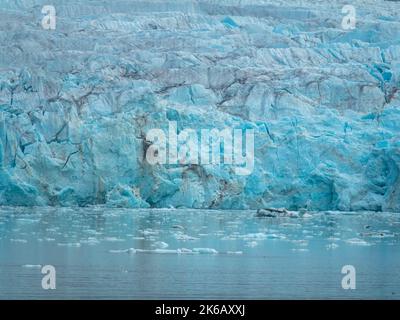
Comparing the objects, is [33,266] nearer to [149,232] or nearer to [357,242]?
[149,232]

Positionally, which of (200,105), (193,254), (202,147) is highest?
(200,105)

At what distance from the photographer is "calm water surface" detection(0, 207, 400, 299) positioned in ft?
29.6

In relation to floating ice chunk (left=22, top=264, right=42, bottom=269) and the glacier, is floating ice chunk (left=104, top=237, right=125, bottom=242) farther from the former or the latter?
the glacier

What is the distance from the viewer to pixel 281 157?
53.5 feet

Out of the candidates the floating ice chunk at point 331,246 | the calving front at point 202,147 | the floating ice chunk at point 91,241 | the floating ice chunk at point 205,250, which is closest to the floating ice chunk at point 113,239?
the floating ice chunk at point 91,241

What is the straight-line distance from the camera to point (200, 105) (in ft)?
57.4

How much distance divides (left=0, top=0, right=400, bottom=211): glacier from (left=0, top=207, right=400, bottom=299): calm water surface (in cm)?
41

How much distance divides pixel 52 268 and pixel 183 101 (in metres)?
8.35

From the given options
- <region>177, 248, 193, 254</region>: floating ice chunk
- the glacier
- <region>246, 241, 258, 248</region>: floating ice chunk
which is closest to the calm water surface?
<region>177, 248, 193, 254</region>: floating ice chunk

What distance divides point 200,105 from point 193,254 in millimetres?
6491

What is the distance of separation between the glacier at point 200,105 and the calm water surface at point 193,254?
41cm

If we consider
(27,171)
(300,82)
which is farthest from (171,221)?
(300,82)

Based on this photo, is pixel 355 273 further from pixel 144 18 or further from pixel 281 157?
pixel 144 18

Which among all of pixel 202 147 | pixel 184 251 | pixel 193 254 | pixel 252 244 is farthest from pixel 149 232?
pixel 202 147
